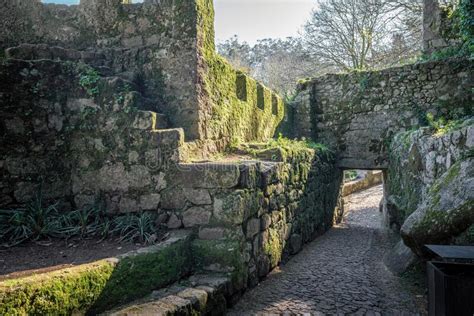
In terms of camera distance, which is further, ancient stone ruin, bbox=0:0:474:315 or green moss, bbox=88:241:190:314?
ancient stone ruin, bbox=0:0:474:315

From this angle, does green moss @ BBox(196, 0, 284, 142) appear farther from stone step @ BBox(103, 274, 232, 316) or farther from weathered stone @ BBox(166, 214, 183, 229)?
stone step @ BBox(103, 274, 232, 316)

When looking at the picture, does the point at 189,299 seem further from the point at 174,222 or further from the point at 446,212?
the point at 446,212

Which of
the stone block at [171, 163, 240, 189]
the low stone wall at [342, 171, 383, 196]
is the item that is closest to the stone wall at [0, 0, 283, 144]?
the stone block at [171, 163, 240, 189]

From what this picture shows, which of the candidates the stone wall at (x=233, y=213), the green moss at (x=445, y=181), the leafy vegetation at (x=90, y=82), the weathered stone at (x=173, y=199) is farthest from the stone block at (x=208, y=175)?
the green moss at (x=445, y=181)

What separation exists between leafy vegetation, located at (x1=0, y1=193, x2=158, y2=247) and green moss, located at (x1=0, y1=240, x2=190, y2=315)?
0.42 metres

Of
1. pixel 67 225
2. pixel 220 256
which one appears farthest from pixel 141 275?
pixel 67 225

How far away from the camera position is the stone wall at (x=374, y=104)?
8.21m

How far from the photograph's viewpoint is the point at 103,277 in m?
2.75

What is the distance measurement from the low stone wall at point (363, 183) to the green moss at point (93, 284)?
13.3m

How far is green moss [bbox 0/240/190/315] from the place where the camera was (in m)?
2.25

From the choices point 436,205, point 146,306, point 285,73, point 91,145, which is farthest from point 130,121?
point 285,73

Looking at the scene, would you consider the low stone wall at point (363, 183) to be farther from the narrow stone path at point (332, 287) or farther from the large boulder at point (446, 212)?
the large boulder at point (446, 212)

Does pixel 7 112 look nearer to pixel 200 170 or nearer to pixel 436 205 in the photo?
pixel 200 170

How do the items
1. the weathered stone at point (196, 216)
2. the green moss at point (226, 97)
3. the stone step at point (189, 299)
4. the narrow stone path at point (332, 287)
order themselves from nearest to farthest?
the stone step at point (189, 299)
the narrow stone path at point (332, 287)
the weathered stone at point (196, 216)
the green moss at point (226, 97)
